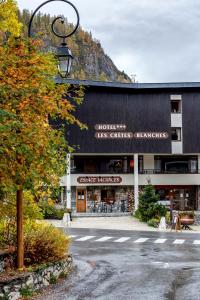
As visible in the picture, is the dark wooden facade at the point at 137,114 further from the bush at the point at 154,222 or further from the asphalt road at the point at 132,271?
the asphalt road at the point at 132,271

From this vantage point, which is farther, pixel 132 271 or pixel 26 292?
pixel 132 271

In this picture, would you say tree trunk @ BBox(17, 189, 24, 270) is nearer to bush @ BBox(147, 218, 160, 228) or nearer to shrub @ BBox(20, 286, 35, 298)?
shrub @ BBox(20, 286, 35, 298)

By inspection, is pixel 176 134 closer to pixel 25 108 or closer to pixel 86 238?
pixel 86 238

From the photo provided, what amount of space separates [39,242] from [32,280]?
2.61 meters

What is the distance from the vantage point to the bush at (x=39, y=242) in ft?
48.0

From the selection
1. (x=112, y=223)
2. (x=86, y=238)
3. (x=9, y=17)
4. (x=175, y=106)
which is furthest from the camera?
(x=175, y=106)

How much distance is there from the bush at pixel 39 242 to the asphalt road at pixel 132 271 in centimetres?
88

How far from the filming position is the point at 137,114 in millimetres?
53844

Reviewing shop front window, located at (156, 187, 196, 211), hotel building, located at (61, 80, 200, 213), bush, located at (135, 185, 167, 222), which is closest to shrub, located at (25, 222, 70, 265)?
bush, located at (135, 185, 167, 222)

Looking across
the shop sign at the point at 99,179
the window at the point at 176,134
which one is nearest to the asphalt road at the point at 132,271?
the shop sign at the point at 99,179

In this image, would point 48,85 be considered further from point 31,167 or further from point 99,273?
point 99,273

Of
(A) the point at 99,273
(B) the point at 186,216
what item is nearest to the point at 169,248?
(A) the point at 99,273

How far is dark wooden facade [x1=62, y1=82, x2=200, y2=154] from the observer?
175ft

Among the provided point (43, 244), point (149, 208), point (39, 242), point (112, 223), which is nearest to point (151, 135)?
point (149, 208)
